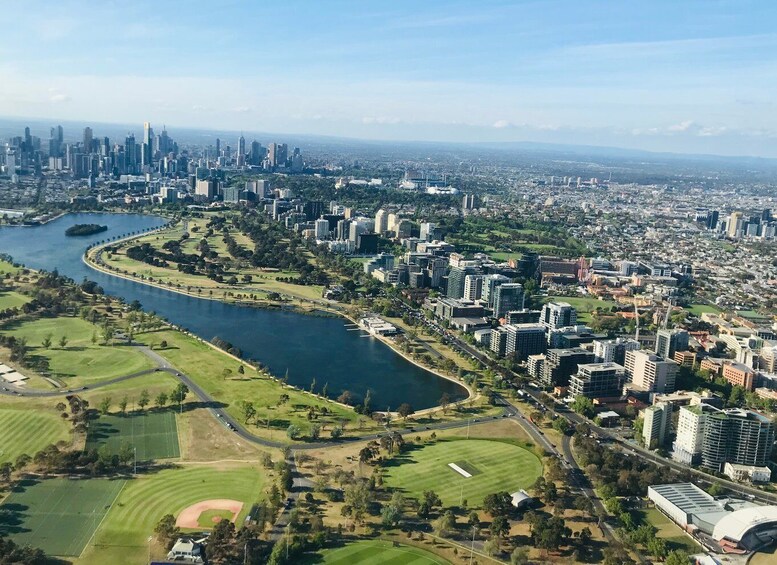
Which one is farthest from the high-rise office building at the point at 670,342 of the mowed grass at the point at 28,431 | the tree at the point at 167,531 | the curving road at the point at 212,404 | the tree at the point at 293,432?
the mowed grass at the point at 28,431

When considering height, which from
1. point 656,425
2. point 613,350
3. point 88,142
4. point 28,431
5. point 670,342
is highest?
point 88,142

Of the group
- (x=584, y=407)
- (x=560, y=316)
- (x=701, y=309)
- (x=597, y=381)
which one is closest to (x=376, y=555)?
(x=584, y=407)

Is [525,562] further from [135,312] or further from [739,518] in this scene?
[135,312]

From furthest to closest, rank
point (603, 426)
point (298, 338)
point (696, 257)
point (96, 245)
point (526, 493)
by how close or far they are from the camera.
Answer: point (696, 257), point (96, 245), point (298, 338), point (603, 426), point (526, 493)

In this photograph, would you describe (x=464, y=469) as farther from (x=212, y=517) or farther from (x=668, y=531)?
(x=212, y=517)

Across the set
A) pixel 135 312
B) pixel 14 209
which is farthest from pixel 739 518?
pixel 14 209

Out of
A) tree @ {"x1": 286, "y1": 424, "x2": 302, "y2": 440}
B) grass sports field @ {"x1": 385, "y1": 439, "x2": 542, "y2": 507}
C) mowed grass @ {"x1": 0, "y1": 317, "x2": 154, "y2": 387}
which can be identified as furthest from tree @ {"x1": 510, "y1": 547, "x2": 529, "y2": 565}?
mowed grass @ {"x1": 0, "y1": 317, "x2": 154, "y2": 387}

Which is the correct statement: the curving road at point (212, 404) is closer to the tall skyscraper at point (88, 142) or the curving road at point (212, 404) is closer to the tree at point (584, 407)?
the tree at point (584, 407)
